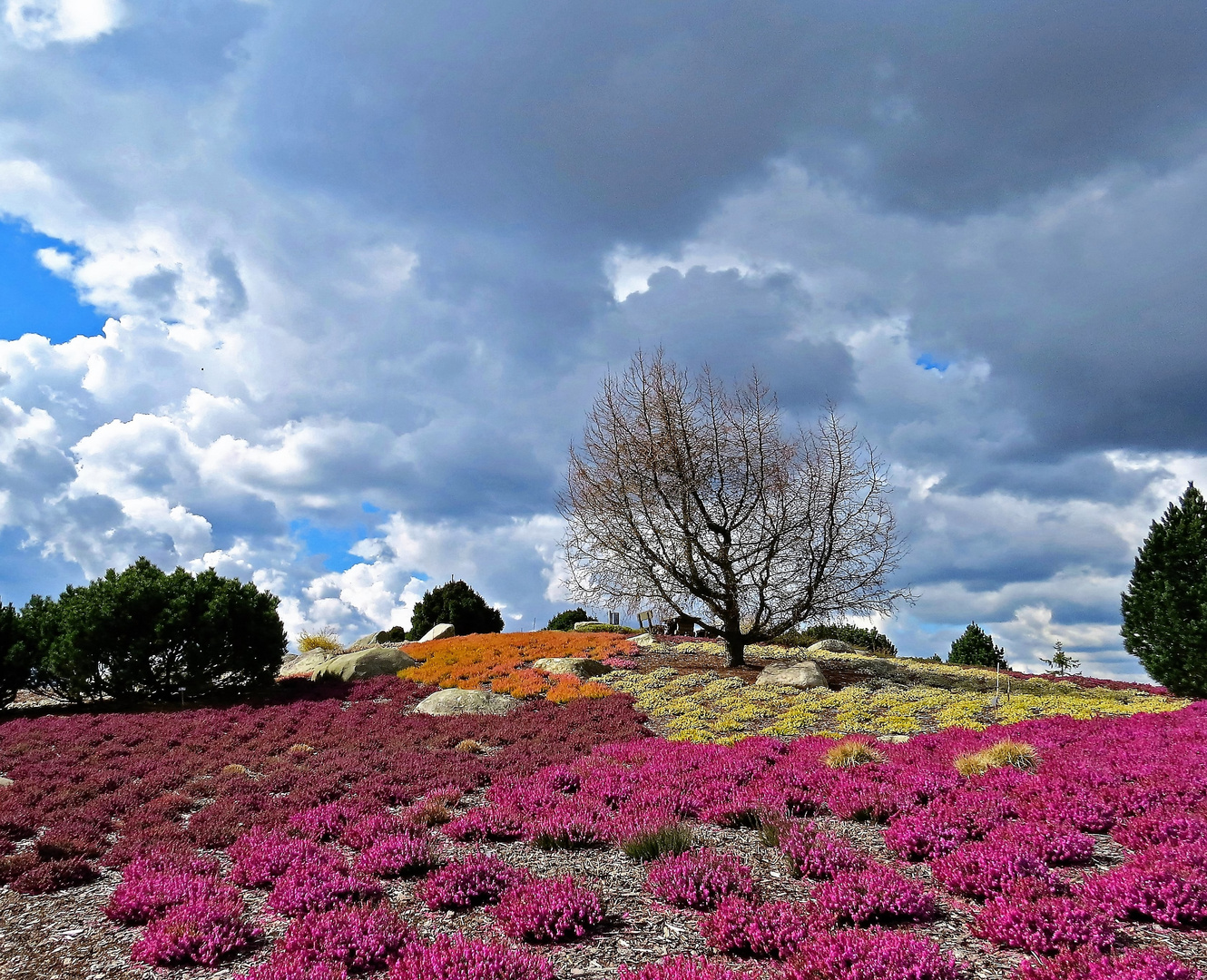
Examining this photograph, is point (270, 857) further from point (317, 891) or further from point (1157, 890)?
point (1157, 890)

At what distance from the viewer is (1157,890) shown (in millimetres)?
5734

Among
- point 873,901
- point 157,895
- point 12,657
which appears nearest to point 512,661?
point 12,657

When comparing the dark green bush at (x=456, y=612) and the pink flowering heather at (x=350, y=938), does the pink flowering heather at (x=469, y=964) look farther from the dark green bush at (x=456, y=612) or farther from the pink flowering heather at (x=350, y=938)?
the dark green bush at (x=456, y=612)

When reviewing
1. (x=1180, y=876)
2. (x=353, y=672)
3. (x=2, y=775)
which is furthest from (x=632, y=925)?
(x=353, y=672)

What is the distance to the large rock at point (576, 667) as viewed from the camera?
2452cm

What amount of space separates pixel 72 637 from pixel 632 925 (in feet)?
75.9

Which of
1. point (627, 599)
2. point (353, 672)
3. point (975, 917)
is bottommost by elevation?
point (975, 917)

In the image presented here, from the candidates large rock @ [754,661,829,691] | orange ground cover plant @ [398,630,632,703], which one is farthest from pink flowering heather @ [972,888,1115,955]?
large rock @ [754,661,829,691]

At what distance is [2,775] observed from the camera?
13930 mm

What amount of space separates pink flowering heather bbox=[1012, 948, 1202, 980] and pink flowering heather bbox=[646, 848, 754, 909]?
7.14 feet

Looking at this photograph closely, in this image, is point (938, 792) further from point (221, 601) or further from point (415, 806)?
point (221, 601)

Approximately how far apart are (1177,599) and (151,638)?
1300 inches

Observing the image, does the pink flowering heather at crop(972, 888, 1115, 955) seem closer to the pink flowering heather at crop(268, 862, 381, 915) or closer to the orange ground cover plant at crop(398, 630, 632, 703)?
the pink flowering heather at crop(268, 862, 381, 915)

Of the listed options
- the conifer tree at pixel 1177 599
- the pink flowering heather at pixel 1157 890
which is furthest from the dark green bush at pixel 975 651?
the pink flowering heather at pixel 1157 890
